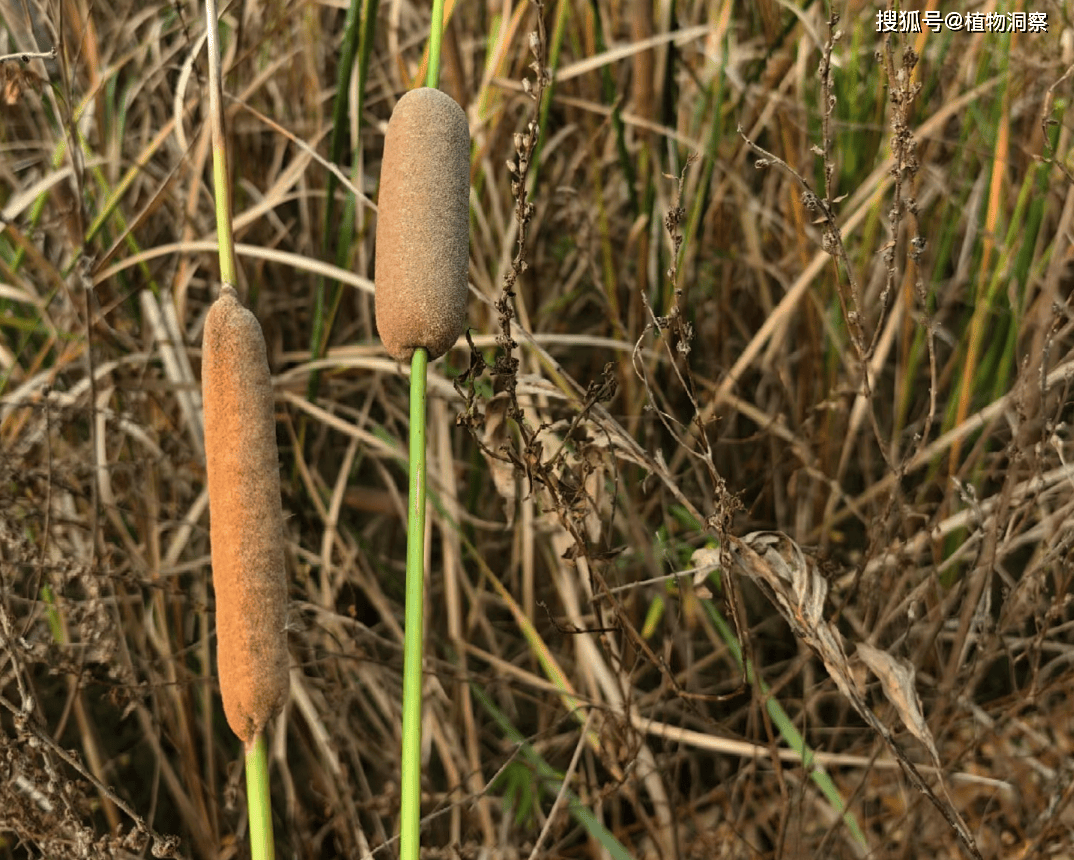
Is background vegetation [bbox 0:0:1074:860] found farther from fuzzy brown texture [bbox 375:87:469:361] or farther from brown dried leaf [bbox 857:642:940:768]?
fuzzy brown texture [bbox 375:87:469:361]

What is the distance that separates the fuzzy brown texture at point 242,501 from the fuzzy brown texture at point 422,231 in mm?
83

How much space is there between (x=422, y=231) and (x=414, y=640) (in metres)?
0.23

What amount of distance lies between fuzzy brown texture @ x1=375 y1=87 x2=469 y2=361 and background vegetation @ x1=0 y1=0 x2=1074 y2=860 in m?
0.43

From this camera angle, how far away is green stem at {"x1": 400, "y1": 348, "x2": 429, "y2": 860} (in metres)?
0.64

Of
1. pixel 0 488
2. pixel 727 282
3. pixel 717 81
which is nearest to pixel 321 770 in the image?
pixel 0 488

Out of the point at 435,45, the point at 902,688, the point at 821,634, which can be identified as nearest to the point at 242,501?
the point at 435,45

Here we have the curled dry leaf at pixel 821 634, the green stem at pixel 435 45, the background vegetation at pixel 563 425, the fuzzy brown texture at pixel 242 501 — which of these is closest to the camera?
the fuzzy brown texture at pixel 242 501

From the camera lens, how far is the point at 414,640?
2.12ft

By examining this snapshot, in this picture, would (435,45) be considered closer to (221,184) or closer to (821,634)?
(221,184)

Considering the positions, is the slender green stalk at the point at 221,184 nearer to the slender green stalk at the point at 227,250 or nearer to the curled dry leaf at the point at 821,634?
the slender green stalk at the point at 227,250

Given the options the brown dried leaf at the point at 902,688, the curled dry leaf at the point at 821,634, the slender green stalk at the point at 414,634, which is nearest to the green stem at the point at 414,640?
the slender green stalk at the point at 414,634

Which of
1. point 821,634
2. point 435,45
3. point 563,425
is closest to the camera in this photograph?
point 435,45

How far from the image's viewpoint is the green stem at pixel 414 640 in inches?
25.4

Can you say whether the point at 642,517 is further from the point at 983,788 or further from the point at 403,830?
the point at 403,830
